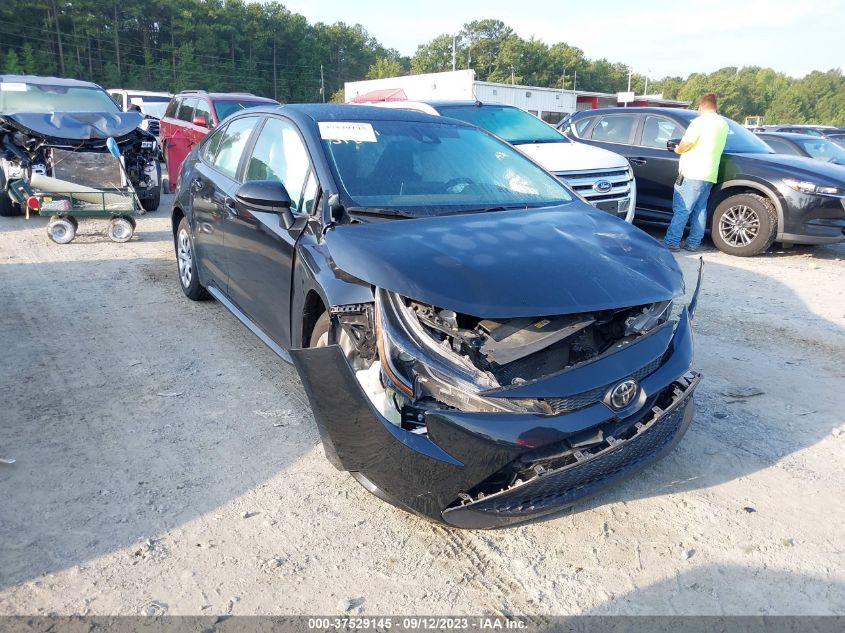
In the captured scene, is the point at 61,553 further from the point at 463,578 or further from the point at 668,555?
the point at 668,555

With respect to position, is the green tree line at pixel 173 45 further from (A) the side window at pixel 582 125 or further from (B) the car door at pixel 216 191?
(B) the car door at pixel 216 191

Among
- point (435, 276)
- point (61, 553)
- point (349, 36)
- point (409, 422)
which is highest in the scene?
point (349, 36)

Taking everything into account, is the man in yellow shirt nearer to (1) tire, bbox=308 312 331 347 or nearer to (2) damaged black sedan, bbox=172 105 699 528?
(2) damaged black sedan, bbox=172 105 699 528

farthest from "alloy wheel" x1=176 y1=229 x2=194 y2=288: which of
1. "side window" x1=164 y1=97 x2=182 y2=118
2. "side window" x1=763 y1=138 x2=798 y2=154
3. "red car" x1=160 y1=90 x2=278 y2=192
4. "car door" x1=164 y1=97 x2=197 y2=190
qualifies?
"side window" x1=763 y1=138 x2=798 y2=154

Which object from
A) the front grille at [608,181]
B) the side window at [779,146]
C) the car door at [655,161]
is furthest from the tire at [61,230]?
the side window at [779,146]

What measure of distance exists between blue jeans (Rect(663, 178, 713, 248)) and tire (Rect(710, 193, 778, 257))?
238mm

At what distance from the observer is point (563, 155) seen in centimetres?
825

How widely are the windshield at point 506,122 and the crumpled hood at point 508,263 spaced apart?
18.6 ft

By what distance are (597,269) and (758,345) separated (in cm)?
290

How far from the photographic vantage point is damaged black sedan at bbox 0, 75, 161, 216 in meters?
8.28

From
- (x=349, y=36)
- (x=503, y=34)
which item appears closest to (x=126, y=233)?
(x=349, y=36)

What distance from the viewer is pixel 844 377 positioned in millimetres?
4504

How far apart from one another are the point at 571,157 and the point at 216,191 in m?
4.91

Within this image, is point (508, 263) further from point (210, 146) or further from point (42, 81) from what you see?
point (42, 81)
